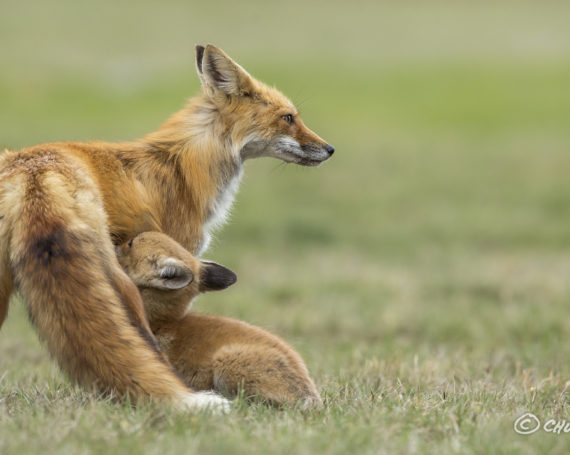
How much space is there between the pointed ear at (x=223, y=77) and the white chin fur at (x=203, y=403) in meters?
2.92

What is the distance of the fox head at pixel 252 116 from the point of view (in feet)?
21.9

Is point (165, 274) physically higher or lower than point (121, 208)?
lower

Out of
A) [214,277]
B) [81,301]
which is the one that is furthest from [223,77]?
[81,301]

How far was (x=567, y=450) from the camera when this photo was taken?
4.21m

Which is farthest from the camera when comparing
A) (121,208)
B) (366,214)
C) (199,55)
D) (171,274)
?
(366,214)

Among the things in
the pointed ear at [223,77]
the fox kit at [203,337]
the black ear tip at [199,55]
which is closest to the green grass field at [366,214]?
the fox kit at [203,337]

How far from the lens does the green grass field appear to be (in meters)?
4.44

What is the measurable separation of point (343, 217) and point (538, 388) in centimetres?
1204

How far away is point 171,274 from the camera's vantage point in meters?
5.48

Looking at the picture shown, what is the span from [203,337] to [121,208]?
44.0 inches

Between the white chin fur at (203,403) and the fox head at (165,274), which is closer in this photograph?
the white chin fur at (203,403)

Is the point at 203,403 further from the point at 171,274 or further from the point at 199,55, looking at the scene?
the point at 199,55

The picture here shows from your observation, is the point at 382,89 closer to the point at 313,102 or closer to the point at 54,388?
the point at 313,102

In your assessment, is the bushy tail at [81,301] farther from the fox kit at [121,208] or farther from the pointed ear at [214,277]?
the pointed ear at [214,277]
